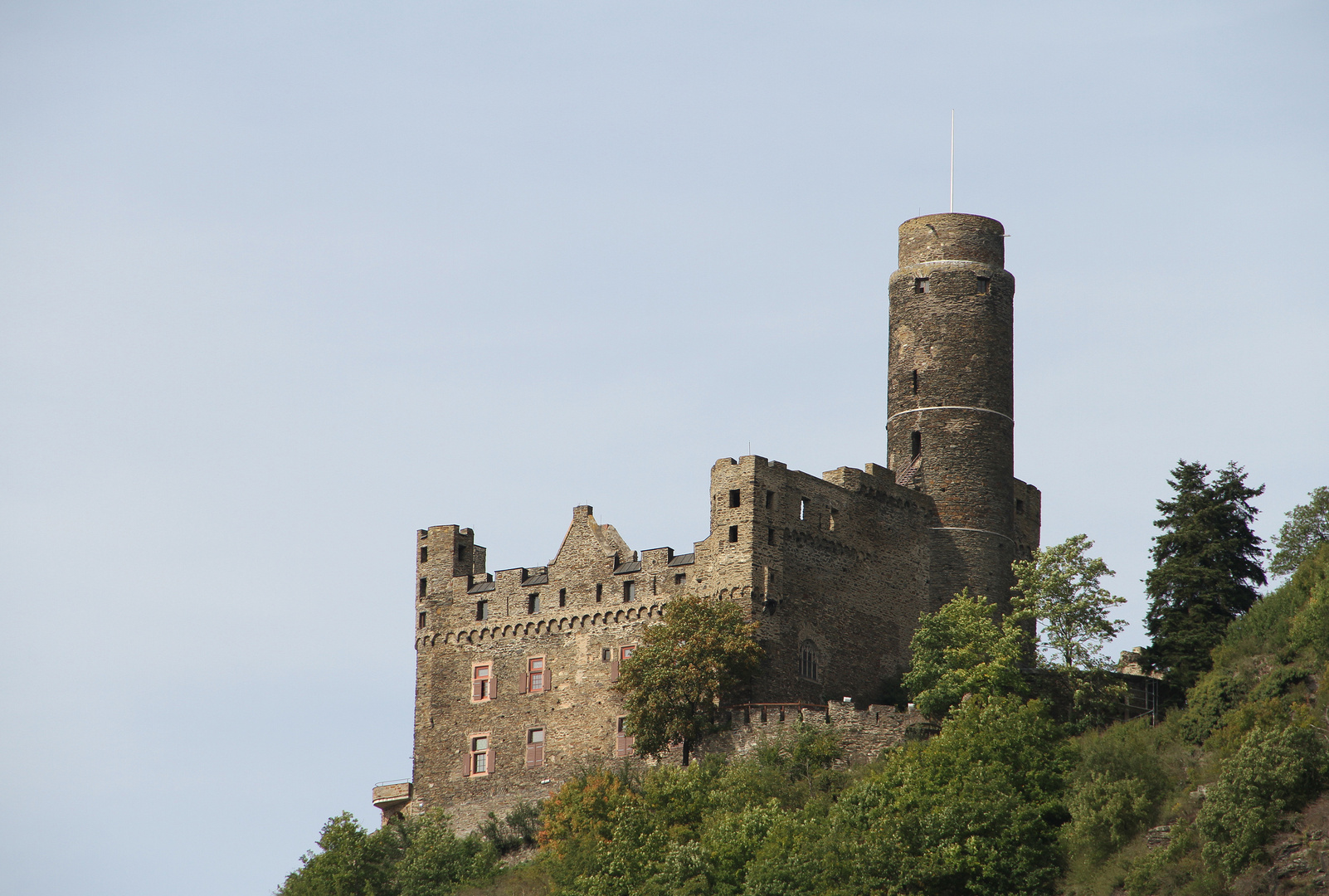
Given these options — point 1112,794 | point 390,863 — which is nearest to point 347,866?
point 390,863

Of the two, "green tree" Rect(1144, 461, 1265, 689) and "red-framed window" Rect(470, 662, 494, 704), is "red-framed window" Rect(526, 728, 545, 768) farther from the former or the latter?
"green tree" Rect(1144, 461, 1265, 689)

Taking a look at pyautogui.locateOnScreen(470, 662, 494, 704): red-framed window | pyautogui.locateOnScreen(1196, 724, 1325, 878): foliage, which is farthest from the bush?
pyautogui.locateOnScreen(470, 662, 494, 704): red-framed window

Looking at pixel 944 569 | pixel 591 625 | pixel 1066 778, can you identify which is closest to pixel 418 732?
pixel 591 625

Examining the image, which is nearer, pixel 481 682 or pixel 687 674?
pixel 687 674

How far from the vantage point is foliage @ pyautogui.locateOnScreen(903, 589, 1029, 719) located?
84.2 metres

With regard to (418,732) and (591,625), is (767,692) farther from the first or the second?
(418,732)

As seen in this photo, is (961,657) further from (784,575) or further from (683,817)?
(683,817)

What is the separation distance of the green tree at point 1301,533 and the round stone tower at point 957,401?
1017 centimetres

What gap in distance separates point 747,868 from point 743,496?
15996mm

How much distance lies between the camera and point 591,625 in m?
92.4

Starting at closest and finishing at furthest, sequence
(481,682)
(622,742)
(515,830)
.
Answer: (515,830), (622,742), (481,682)

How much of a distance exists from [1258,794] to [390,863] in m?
32.0

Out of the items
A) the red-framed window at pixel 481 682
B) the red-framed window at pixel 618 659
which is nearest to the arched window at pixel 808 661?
the red-framed window at pixel 618 659

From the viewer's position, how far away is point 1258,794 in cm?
7119
